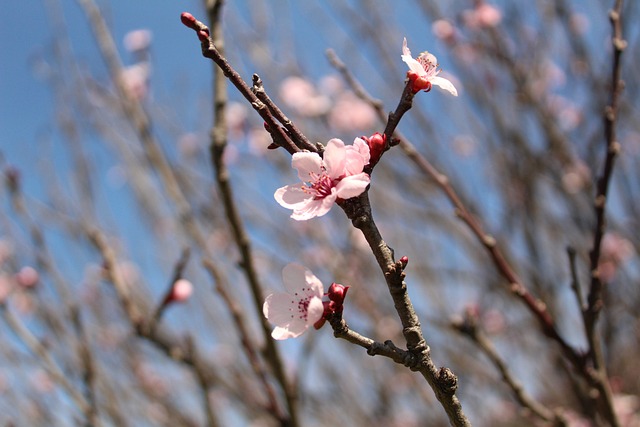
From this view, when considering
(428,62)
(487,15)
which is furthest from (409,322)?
(487,15)

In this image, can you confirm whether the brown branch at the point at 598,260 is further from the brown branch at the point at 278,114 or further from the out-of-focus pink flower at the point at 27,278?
the out-of-focus pink flower at the point at 27,278

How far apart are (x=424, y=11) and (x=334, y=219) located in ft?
4.62

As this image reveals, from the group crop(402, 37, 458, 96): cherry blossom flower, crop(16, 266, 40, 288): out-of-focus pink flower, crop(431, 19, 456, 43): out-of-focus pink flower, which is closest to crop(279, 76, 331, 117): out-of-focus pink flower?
crop(431, 19, 456, 43): out-of-focus pink flower

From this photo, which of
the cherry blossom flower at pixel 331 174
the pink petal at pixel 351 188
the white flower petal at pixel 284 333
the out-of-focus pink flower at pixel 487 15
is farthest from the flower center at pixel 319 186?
the out-of-focus pink flower at pixel 487 15

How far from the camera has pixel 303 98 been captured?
3.77 m

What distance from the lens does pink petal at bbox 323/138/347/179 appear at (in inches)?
31.4

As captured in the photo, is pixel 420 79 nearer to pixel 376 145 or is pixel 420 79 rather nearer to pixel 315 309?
pixel 376 145

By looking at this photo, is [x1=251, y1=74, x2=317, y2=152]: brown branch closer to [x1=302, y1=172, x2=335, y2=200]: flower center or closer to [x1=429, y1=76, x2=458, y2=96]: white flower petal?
[x1=302, y1=172, x2=335, y2=200]: flower center

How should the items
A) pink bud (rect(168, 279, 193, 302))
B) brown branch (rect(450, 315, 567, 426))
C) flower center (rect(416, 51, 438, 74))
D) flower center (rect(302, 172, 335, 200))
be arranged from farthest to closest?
pink bud (rect(168, 279, 193, 302)) → brown branch (rect(450, 315, 567, 426)) → flower center (rect(416, 51, 438, 74)) → flower center (rect(302, 172, 335, 200))

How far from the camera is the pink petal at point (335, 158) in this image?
2.62 ft

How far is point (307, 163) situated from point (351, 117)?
3563 millimetres

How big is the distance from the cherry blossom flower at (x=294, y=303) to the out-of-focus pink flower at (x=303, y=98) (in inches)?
106

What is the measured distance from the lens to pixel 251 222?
12.0 ft

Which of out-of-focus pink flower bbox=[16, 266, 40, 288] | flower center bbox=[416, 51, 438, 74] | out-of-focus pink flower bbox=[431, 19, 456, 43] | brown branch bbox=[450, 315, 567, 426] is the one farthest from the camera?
out-of-focus pink flower bbox=[431, 19, 456, 43]
